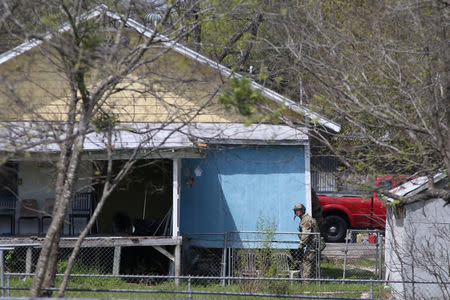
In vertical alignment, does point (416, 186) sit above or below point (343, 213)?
above

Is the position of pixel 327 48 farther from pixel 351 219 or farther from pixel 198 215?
pixel 351 219

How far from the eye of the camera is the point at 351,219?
19.6 m

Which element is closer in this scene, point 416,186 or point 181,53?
point 181,53

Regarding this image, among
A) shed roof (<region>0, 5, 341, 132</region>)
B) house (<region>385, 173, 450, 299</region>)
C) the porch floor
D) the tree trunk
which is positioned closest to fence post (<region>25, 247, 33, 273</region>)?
the porch floor

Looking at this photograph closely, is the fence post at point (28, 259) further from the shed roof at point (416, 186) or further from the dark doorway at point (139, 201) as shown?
the shed roof at point (416, 186)

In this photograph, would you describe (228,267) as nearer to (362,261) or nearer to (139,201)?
(362,261)

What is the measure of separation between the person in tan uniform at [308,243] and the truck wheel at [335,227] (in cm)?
545

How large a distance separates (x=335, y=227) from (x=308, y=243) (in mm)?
5795

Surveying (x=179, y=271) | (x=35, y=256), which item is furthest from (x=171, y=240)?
(x=35, y=256)

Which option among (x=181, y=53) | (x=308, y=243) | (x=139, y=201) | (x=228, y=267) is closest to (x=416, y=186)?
(x=308, y=243)

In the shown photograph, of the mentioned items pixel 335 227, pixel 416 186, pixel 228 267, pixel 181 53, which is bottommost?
pixel 228 267

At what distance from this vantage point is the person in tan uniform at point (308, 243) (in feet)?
45.9

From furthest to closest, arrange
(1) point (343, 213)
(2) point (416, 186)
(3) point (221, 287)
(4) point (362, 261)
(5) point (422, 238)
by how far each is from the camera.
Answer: (1) point (343, 213) → (4) point (362, 261) → (3) point (221, 287) → (5) point (422, 238) → (2) point (416, 186)

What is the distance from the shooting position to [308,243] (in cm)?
1403
